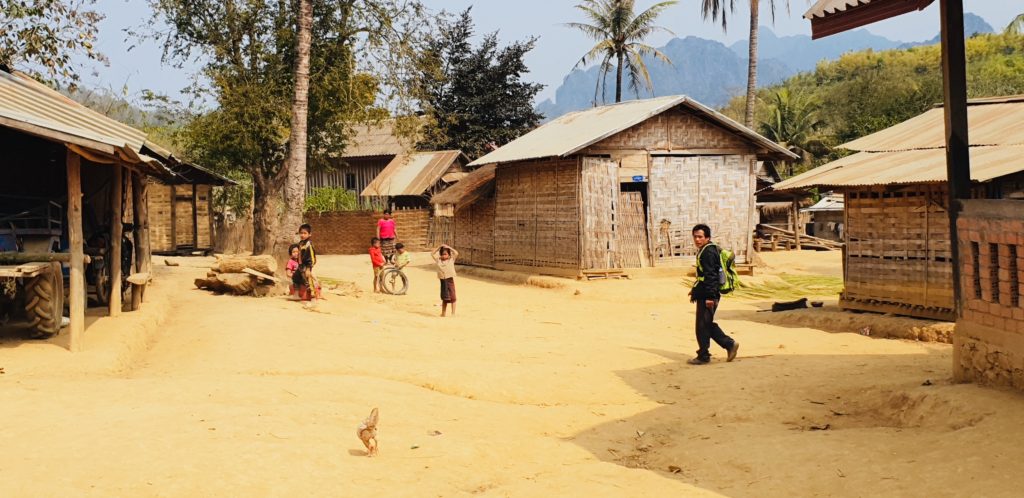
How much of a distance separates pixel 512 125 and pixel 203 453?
38.3 m

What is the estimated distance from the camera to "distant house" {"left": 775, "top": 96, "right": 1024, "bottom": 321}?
12289 millimetres

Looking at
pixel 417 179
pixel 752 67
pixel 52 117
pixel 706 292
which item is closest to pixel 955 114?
pixel 706 292

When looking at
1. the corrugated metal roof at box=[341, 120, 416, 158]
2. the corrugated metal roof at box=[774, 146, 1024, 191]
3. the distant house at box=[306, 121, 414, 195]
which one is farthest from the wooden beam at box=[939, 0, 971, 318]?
the distant house at box=[306, 121, 414, 195]

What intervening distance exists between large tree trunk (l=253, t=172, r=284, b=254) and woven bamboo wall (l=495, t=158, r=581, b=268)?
7349 mm

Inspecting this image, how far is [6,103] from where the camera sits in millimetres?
10430

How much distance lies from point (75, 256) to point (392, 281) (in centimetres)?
950

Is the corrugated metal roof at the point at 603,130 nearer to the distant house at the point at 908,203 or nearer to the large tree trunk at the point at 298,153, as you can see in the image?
the large tree trunk at the point at 298,153

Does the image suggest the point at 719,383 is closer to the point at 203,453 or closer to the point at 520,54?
the point at 203,453

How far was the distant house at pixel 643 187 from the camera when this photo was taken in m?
21.0

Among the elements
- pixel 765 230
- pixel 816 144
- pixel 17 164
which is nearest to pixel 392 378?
pixel 17 164

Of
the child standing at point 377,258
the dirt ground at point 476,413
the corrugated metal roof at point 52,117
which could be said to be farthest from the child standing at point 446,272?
the corrugated metal roof at point 52,117

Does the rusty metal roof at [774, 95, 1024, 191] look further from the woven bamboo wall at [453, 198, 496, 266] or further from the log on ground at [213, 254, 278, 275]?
the woven bamboo wall at [453, 198, 496, 266]

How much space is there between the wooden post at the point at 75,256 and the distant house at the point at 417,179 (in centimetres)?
2552

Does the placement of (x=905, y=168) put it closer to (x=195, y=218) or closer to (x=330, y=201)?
(x=195, y=218)
